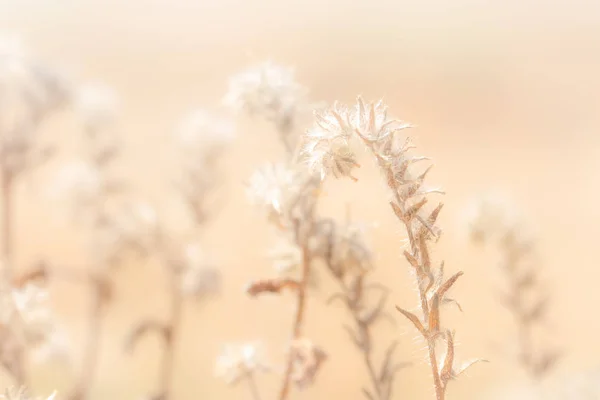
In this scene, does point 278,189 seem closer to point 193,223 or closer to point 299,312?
point 299,312

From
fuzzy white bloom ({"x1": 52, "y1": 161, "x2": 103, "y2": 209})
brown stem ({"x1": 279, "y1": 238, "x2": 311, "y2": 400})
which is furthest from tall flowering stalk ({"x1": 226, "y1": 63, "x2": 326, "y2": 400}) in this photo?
fuzzy white bloom ({"x1": 52, "y1": 161, "x2": 103, "y2": 209})

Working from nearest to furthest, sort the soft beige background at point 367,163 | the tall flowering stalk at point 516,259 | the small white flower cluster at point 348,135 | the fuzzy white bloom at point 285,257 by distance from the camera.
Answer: the small white flower cluster at point 348,135, the fuzzy white bloom at point 285,257, the tall flowering stalk at point 516,259, the soft beige background at point 367,163

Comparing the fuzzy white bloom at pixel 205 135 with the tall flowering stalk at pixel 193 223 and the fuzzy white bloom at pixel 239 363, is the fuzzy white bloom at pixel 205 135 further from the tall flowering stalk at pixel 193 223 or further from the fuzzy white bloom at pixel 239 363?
the fuzzy white bloom at pixel 239 363

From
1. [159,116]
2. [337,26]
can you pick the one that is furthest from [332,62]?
[159,116]

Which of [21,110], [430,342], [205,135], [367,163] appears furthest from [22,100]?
[367,163]

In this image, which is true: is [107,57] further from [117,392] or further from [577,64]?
[117,392]

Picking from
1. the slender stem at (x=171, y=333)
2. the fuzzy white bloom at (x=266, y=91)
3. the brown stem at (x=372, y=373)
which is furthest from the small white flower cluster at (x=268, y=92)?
the slender stem at (x=171, y=333)
